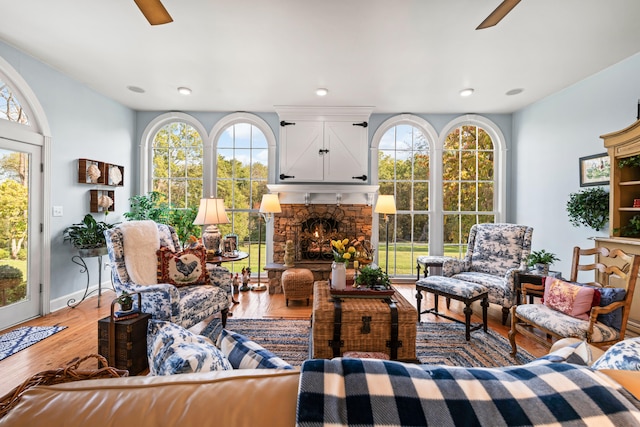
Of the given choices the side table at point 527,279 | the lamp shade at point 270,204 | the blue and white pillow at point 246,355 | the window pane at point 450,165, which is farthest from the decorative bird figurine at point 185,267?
the window pane at point 450,165

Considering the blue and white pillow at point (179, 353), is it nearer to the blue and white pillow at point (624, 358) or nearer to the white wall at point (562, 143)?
the blue and white pillow at point (624, 358)

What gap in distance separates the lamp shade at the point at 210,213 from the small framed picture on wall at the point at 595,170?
4.46 metres

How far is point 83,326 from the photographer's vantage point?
2914 millimetres

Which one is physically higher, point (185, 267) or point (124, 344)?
point (185, 267)

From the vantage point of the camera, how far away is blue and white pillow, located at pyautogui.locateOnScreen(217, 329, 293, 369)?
2.74ft

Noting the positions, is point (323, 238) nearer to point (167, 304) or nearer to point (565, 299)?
point (167, 304)

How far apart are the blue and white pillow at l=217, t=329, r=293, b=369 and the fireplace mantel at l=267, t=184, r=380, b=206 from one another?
354 centimetres

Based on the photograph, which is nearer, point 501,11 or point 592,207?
point 501,11

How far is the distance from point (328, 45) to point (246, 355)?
9.13 feet

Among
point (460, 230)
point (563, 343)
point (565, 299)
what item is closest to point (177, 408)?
point (563, 343)

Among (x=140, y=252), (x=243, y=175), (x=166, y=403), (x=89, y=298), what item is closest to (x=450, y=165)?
(x=243, y=175)

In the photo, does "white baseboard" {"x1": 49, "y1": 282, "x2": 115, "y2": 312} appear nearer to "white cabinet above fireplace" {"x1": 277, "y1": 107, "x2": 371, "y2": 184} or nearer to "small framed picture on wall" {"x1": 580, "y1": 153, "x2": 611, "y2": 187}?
"white cabinet above fireplace" {"x1": 277, "y1": 107, "x2": 371, "y2": 184}

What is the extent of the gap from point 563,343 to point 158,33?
3.54 m

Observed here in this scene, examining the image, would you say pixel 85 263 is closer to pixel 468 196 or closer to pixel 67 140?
pixel 67 140
